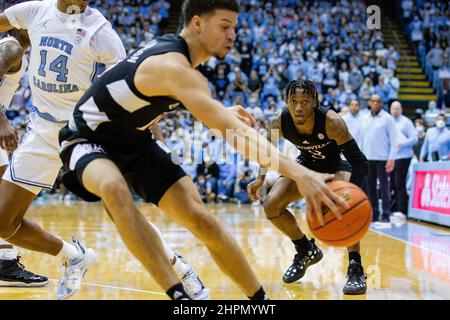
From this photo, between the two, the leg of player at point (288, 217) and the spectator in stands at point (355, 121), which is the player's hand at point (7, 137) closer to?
the leg of player at point (288, 217)

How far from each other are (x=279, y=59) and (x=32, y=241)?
50.6 ft

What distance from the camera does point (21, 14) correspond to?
15.9 feet

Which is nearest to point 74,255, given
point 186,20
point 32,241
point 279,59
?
point 32,241

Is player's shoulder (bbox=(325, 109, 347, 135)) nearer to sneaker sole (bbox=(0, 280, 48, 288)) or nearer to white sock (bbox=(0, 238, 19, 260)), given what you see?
sneaker sole (bbox=(0, 280, 48, 288))

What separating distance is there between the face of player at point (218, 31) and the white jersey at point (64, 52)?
4.29 feet

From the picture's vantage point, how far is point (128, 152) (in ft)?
12.2

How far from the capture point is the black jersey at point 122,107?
350 centimetres

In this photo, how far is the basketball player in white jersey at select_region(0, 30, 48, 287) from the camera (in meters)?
4.88

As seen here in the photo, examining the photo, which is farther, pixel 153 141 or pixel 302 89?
pixel 302 89

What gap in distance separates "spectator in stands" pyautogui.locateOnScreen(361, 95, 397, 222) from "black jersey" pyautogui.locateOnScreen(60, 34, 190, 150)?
313 inches

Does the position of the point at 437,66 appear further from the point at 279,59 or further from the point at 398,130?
the point at 398,130

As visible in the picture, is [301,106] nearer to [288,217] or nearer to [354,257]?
[288,217]

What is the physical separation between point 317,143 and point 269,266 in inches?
54.2

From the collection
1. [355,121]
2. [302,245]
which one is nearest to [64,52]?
[302,245]
